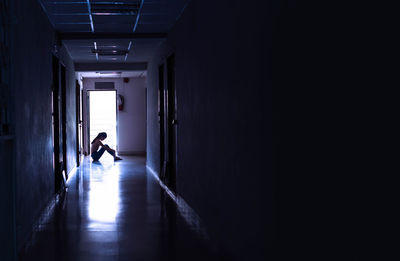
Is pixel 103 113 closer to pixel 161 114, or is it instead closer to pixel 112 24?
pixel 161 114

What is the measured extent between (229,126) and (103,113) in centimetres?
1521

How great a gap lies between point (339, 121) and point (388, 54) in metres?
0.43

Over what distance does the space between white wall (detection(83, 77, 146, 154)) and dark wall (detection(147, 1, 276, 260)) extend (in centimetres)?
1050

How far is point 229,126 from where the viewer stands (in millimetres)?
4059

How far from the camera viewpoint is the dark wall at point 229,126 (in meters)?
3.18

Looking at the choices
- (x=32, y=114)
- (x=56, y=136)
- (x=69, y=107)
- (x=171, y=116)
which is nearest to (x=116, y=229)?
(x=32, y=114)

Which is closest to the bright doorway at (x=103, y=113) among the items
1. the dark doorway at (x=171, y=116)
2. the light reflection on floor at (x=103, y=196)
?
the light reflection on floor at (x=103, y=196)

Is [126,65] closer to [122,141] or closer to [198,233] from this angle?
[122,141]

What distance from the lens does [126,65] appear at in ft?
41.5

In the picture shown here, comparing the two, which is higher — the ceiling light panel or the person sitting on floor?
the ceiling light panel

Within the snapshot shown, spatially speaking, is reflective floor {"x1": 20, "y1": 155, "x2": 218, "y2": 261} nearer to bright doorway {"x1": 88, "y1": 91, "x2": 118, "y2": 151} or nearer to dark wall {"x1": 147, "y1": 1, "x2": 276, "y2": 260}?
dark wall {"x1": 147, "y1": 1, "x2": 276, "y2": 260}

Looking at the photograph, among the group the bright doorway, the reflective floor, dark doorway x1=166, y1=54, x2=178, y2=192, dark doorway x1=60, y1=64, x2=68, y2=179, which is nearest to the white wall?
the bright doorway

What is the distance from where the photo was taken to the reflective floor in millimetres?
4215

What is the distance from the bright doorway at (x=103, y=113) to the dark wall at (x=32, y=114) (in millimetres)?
10246
